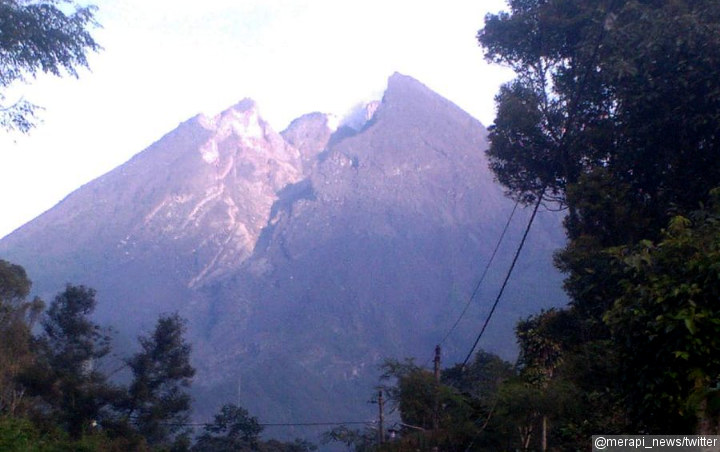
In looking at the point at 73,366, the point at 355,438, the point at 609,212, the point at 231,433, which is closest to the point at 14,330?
the point at 73,366

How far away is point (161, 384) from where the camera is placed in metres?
28.1

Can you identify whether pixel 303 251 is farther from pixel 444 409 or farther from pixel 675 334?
pixel 675 334

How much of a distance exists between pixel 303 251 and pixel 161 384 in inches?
1871

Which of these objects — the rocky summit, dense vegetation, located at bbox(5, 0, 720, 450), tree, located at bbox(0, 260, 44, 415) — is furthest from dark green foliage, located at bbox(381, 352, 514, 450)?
the rocky summit

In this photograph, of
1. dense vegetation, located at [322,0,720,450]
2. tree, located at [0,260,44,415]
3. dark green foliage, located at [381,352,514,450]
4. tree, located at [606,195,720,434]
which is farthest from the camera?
tree, located at [0,260,44,415]

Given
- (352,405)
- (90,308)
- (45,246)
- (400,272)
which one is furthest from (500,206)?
(90,308)

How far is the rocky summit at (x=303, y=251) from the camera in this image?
53938 millimetres

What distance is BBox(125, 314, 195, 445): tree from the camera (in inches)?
1069

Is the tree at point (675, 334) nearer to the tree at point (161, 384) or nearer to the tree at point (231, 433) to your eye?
the tree at point (161, 384)

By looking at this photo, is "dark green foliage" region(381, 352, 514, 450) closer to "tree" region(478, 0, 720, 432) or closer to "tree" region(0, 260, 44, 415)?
"tree" region(478, 0, 720, 432)

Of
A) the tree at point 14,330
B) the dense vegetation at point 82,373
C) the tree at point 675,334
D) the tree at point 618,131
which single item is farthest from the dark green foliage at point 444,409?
the tree at point 14,330

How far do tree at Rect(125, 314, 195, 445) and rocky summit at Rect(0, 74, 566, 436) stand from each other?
1447 centimetres

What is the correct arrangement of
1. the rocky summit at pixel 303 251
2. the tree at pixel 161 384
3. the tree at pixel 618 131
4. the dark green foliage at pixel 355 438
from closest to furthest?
the tree at pixel 618 131 → the dark green foliage at pixel 355 438 → the tree at pixel 161 384 → the rocky summit at pixel 303 251

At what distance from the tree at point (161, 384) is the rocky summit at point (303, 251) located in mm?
14473
